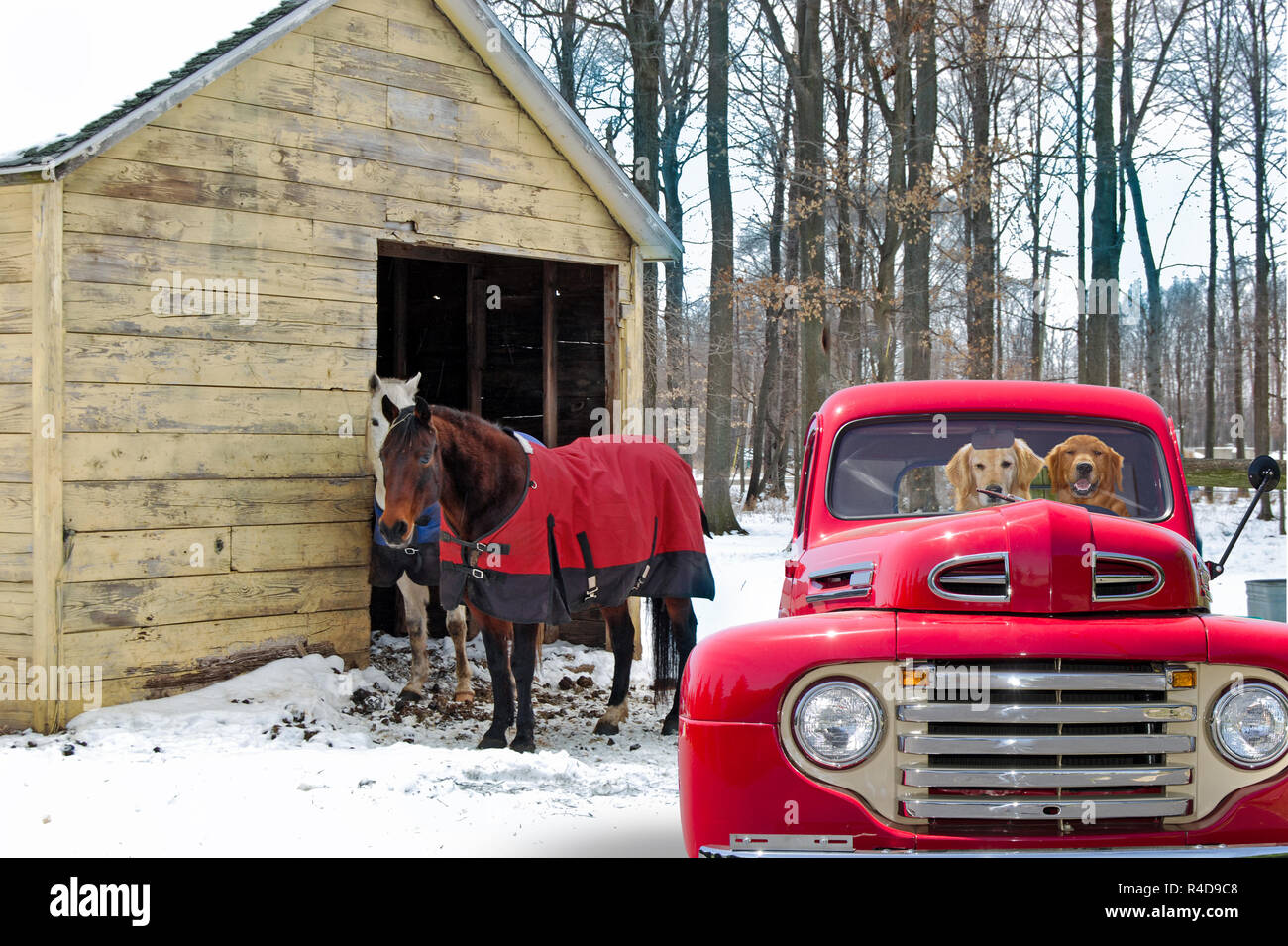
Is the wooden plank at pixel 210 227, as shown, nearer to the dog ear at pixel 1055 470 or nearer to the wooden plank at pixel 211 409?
the wooden plank at pixel 211 409

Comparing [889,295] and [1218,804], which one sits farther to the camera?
[889,295]

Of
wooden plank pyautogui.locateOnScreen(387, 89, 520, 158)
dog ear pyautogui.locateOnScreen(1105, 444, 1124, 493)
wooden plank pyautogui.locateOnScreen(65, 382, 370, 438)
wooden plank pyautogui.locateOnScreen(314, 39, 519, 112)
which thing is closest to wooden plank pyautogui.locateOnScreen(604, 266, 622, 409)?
wooden plank pyautogui.locateOnScreen(387, 89, 520, 158)

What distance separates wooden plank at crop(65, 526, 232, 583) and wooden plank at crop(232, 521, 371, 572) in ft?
0.43

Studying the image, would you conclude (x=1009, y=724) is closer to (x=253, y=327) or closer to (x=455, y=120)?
(x=253, y=327)

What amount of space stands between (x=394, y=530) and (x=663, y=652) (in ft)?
7.64

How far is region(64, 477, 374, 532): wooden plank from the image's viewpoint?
24.0ft

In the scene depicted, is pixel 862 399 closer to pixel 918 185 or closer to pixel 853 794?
pixel 853 794

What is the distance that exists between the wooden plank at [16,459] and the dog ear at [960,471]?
5836 millimetres

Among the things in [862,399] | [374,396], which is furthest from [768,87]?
[862,399]

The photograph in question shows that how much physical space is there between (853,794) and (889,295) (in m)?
19.3

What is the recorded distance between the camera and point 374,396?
8.28 m

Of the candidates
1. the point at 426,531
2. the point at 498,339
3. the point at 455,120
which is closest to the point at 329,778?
the point at 426,531

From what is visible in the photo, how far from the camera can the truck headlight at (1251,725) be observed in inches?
115

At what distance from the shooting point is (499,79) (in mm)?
9398
